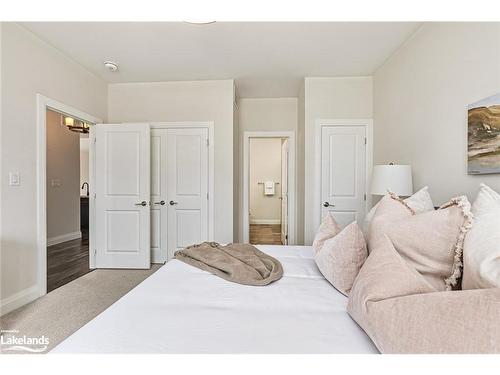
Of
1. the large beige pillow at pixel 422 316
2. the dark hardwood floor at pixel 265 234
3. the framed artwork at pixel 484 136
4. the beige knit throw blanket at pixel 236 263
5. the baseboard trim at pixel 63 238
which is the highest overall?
the framed artwork at pixel 484 136

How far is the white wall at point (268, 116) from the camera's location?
14.0ft

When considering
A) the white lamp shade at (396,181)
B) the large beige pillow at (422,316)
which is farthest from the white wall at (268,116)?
the large beige pillow at (422,316)

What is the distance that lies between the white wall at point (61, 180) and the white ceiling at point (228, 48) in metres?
2.24

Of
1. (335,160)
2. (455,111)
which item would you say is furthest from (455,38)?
(335,160)

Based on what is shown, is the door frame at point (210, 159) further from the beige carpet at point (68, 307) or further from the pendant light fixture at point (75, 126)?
the pendant light fixture at point (75, 126)

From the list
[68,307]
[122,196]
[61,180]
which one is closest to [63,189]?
[61,180]

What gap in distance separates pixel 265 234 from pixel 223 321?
16.8 feet

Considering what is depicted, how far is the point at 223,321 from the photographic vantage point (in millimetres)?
907

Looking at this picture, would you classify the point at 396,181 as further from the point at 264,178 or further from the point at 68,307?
the point at 264,178

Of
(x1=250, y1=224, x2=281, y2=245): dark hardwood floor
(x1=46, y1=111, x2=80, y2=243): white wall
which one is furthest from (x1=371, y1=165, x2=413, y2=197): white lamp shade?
(x1=46, y1=111, x2=80, y2=243): white wall

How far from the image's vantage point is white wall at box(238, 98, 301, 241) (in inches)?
168

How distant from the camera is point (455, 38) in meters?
1.82

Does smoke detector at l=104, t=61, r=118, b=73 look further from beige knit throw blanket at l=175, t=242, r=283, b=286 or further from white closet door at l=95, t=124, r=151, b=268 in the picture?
beige knit throw blanket at l=175, t=242, r=283, b=286

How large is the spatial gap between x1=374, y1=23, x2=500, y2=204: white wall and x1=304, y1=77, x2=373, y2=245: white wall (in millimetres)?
488
